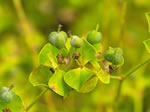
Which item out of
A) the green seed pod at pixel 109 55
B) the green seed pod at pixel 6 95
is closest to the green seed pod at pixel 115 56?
the green seed pod at pixel 109 55

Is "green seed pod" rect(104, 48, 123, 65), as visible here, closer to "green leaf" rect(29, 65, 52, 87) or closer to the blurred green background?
"green leaf" rect(29, 65, 52, 87)

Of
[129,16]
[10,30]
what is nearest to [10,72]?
[10,30]

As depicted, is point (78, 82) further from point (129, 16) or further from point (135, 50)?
point (129, 16)

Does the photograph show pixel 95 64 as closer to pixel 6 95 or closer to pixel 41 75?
pixel 41 75

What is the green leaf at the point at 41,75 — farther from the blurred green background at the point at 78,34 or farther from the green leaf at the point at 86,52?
the blurred green background at the point at 78,34

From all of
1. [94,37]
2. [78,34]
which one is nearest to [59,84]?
[94,37]

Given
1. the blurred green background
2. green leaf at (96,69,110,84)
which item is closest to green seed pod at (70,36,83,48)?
green leaf at (96,69,110,84)
